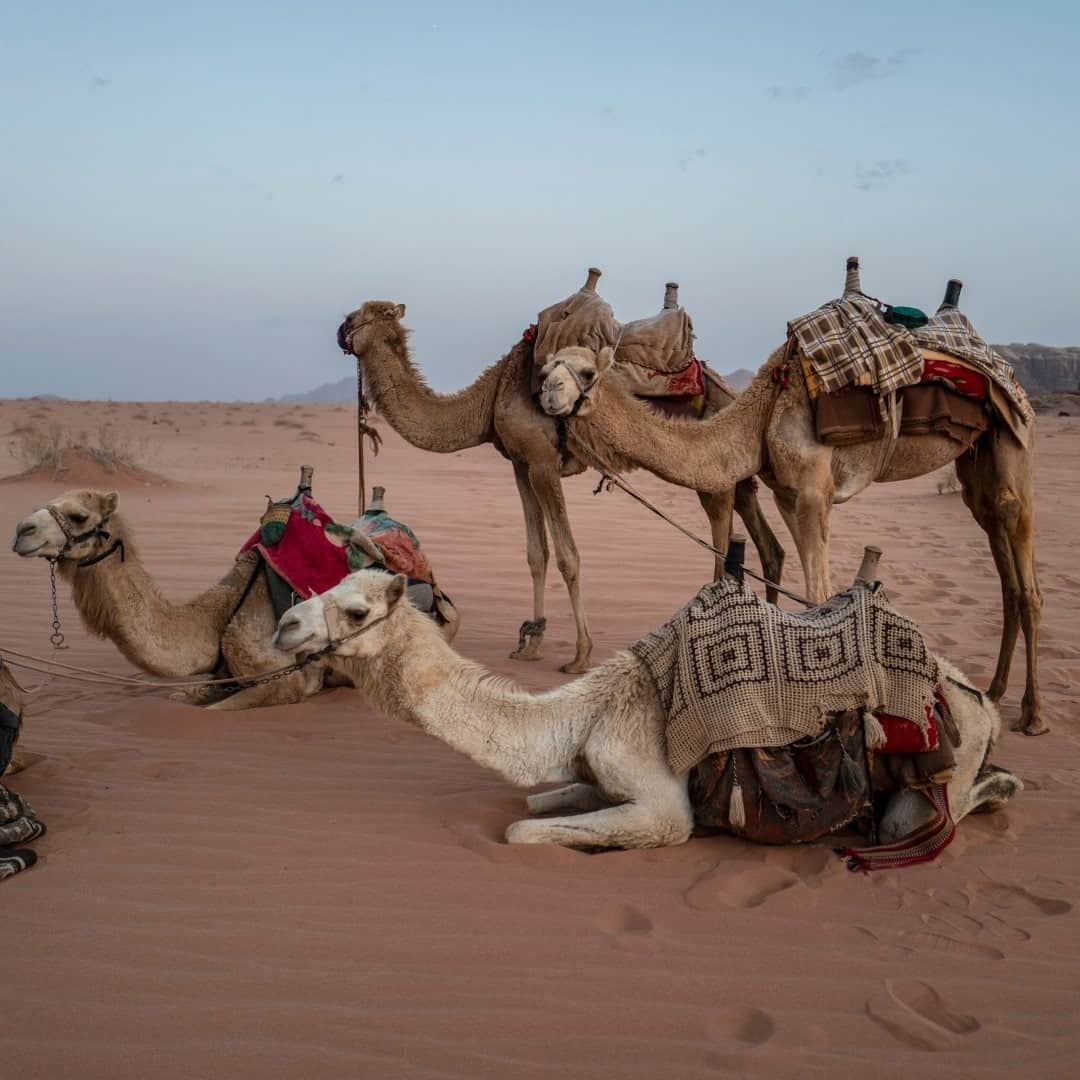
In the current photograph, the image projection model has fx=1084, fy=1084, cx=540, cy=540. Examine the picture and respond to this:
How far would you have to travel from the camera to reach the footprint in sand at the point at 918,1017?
2758 millimetres

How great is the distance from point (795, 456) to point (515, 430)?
82.1 inches

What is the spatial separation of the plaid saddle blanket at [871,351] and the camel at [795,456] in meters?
0.18

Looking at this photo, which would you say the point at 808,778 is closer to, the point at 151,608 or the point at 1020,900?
the point at 1020,900

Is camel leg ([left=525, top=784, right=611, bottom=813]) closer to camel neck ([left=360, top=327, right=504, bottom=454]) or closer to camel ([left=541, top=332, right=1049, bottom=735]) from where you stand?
camel ([left=541, top=332, right=1049, bottom=735])

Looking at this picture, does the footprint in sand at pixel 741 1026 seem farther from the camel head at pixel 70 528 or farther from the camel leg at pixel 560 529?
the camel leg at pixel 560 529

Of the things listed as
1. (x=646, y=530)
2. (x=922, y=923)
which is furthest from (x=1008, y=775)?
(x=646, y=530)

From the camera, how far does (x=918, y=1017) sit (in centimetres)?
285

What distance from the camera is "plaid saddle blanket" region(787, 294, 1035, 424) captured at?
584 centimetres

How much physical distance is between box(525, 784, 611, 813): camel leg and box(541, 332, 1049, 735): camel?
2187mm

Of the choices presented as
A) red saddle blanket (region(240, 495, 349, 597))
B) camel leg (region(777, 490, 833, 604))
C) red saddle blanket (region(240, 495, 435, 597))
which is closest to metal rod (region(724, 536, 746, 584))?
camel leg (region(777, 490, 833, 604))

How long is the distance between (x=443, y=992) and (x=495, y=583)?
7.16m

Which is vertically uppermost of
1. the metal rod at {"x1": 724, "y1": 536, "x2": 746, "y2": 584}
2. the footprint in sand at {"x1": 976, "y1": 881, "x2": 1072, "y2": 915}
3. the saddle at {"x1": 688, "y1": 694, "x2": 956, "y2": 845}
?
the metal rod at {"x1": 724, "y1": 536, "x2": 746, "y2": 584}

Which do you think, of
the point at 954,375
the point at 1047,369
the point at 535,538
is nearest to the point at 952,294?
the point at 954,375

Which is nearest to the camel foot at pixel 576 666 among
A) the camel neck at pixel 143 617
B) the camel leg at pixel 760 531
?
the camel leg at pixel 760 531
